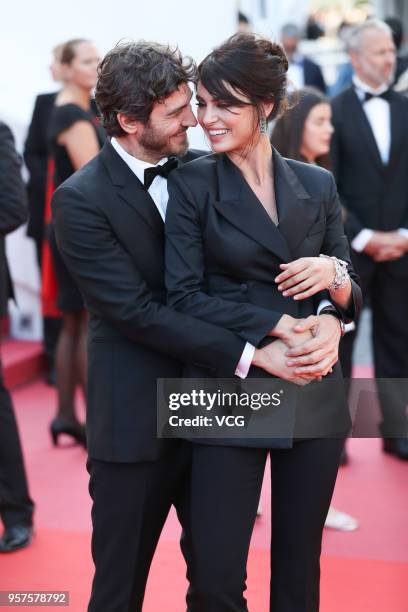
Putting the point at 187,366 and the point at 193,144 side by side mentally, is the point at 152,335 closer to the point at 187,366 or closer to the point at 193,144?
the point at 187,366

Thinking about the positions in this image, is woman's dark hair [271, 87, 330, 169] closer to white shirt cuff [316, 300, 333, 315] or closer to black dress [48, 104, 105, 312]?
black dress [48, 104, 105, 312]

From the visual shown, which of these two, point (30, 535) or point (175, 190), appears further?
point (30, 535)

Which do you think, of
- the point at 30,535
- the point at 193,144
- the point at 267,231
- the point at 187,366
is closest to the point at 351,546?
the point at 30,535

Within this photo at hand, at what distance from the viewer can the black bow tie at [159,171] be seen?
7.20ft

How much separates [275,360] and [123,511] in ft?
1.87

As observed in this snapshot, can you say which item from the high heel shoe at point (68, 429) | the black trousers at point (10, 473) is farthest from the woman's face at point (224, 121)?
the high heel shoe at point (68, 429)

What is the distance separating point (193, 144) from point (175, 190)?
3656mm

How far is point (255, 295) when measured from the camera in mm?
2086

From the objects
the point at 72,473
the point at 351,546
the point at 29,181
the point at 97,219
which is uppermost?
the point at 97,219

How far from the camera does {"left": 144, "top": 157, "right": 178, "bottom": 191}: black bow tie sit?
2.19m

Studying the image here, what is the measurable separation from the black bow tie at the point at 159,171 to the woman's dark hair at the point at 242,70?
9.3 inches

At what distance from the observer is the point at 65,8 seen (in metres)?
5.77

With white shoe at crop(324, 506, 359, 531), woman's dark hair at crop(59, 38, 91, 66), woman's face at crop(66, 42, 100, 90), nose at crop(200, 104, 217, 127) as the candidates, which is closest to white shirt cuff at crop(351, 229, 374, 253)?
white shoe at crop(324, 506, 359, 531)

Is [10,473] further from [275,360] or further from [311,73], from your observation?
[311,73]
